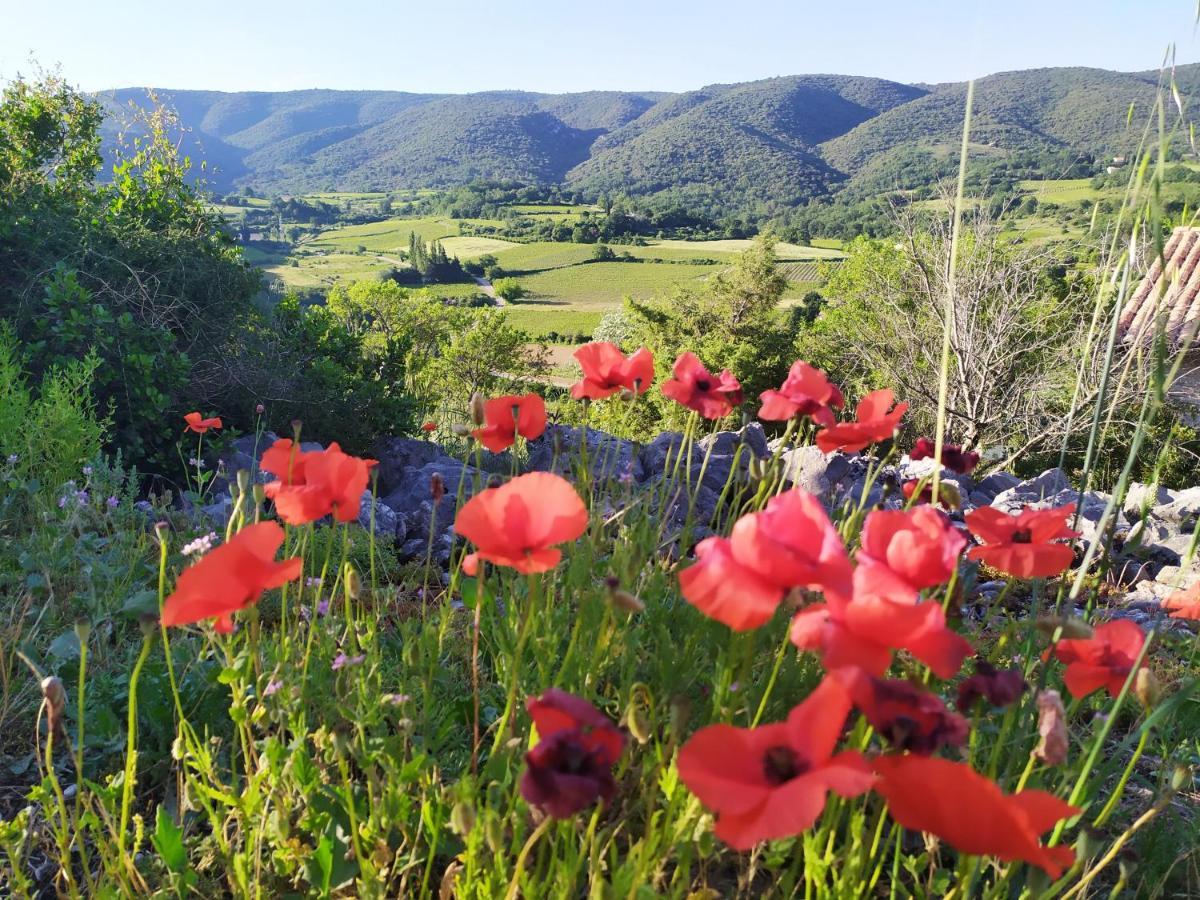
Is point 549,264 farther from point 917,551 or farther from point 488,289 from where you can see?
point 917,551

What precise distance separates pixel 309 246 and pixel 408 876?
95.8 meters

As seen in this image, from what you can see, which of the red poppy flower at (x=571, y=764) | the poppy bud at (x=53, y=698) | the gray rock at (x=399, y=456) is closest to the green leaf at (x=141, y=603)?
the poppy bud at (x=53, y=698)

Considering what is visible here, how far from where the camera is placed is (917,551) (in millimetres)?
1032

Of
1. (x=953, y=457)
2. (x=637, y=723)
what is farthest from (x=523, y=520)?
(x=953, y=457)

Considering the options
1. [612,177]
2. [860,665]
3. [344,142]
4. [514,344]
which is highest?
[344,142]

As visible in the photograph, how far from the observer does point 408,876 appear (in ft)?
5.46

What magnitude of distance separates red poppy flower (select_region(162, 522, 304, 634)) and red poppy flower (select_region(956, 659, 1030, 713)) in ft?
3.06

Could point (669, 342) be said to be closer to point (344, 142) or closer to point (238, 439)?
point (238, 439)

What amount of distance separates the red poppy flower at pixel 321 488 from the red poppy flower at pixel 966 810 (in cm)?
100

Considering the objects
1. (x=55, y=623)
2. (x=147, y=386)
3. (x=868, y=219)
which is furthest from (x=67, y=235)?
(x=868, y=219)

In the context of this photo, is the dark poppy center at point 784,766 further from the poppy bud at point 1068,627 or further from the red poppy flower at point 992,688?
the poppy bud at point 1068,627

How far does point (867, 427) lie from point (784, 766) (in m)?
1.07

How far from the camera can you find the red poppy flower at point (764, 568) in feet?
3.18

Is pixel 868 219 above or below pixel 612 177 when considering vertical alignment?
below
